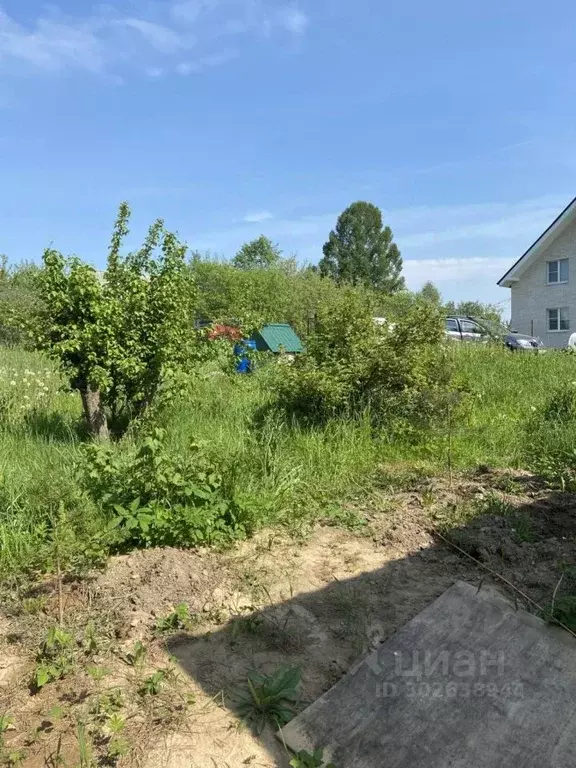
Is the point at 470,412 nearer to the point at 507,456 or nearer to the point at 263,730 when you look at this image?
the point at 507,456

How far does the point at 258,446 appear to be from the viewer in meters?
5.31

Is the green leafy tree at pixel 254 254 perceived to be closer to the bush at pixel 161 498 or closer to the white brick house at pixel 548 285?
the white brick house at pixel 548 285

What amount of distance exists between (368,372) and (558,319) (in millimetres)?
25182

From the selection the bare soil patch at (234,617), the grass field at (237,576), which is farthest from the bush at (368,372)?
the bare soil patch at (234,617)

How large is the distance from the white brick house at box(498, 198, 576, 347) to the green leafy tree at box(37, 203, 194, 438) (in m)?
24.4

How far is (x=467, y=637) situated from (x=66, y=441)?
4.34 metres

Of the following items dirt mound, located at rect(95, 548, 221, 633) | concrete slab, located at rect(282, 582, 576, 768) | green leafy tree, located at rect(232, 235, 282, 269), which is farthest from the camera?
green leafy tree, located at rect(232, 235, 282, 269)

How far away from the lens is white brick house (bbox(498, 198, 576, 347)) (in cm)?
2698

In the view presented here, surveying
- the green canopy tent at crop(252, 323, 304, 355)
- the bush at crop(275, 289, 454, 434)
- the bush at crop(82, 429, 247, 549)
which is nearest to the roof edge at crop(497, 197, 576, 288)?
the green canopy tent at crop(252, 323, 304, 355)

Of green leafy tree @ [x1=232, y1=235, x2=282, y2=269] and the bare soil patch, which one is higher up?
green leafy tree @ [x1=232, y1=235, x2=282, y2=269]

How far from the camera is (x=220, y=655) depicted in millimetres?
2588

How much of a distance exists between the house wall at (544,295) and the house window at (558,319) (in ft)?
0.63

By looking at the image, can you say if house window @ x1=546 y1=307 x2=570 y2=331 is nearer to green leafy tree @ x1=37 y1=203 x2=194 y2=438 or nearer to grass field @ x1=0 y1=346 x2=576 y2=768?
grass field @ x1=0 y1=346 x2=576 y2=768

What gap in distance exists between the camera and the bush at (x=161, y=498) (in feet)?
11.3
